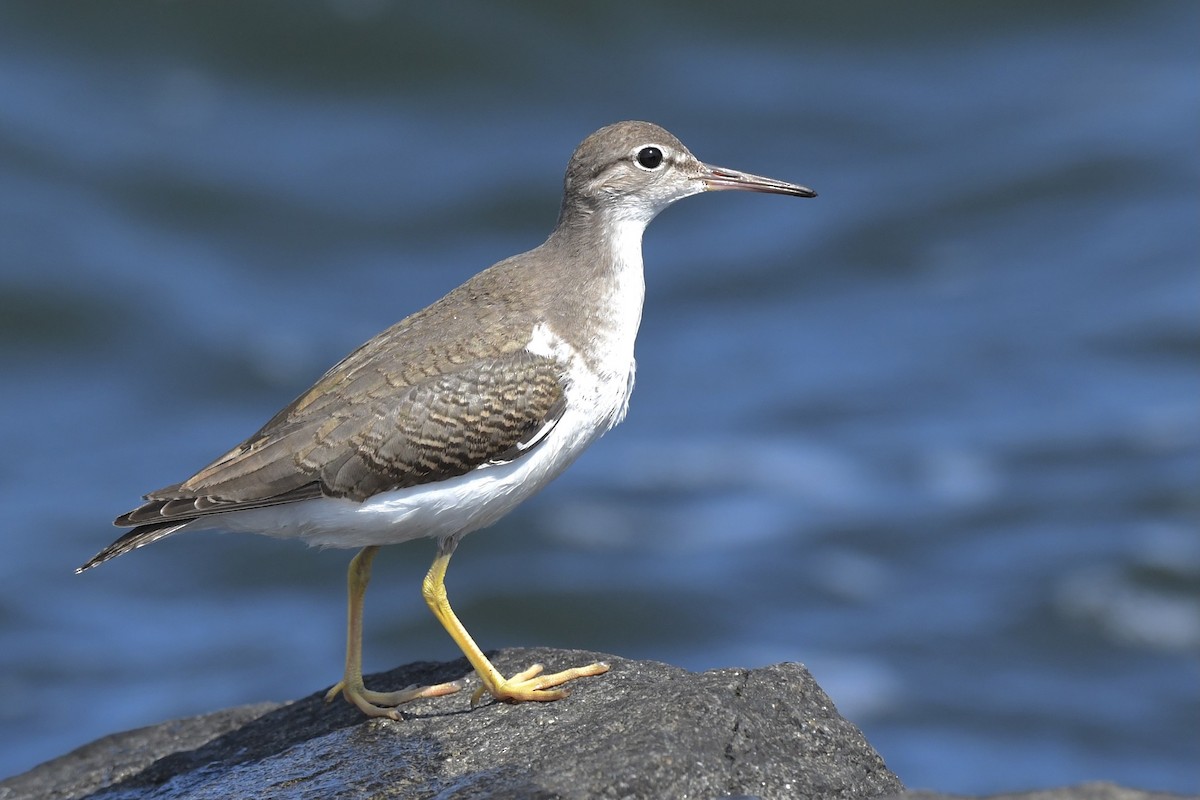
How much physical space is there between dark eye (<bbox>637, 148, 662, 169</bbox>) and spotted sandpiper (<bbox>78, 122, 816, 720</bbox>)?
862 millimetres

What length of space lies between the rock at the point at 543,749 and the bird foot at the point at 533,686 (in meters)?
0.07

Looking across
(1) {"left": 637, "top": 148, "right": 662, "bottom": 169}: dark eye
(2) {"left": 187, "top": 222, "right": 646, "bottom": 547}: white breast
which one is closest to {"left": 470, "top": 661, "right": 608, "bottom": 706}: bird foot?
(2) {"left": 187, "top": 222, "right": 646, "bottom": 547}: white breast

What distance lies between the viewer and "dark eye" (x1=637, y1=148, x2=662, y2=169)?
10.2m

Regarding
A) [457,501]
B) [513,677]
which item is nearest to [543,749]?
[513,677]

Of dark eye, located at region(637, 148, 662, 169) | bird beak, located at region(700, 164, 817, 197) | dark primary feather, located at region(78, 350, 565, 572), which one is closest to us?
dark primary feather, located at region(78, 350, 565, 572)

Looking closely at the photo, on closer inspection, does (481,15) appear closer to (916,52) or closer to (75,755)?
(916,52)

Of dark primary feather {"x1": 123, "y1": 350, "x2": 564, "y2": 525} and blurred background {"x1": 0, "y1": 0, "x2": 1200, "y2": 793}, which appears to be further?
blurred background {"x1": 0, "y1": 0, "x2": 1200, "y2": 793}

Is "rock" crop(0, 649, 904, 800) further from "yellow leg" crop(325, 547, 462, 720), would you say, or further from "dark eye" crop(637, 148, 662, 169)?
"dark eye" crop(637, 148, 662, 169)

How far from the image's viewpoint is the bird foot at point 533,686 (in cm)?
873

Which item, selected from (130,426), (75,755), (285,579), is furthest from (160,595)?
(75,755)

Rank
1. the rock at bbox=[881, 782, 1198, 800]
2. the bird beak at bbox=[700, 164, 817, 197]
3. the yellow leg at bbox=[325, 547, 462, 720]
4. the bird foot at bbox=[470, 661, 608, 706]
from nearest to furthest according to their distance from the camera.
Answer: the rock at bbox=[881, 782, 1198, 800], the bird foot at bbox=[470, 661, 608, 706], the yellow leg at bbox=[325, 547, 462, 720], the bird beak at bbox=[700, 164, 817, 197]

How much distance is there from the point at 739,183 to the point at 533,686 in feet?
12.8

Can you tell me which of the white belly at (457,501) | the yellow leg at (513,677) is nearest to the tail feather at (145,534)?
the white belly at (457,501)

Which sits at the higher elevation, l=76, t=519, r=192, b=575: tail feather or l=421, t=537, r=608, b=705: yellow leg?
l=76, t=519, r=192, b=575: tail feather
